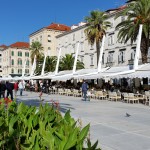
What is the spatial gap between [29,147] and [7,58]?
10950cm

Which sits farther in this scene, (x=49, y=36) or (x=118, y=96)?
(x=49, y=36)

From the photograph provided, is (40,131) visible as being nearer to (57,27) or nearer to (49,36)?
(49,36)

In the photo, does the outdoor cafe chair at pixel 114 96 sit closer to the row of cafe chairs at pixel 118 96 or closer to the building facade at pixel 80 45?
the row of cafe chairs at pixel 118 96

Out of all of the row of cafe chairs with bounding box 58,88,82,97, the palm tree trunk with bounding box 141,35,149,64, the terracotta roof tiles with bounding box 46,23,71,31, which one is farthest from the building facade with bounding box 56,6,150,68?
the terracotta roof tiles with bounding box 46,23,71,31

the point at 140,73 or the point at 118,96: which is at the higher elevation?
the point at 140,73

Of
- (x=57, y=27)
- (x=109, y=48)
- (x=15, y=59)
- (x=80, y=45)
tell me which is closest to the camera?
(x=109, y=48)

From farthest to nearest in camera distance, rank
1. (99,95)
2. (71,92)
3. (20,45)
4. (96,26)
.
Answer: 1. (20,45)
2. (96,26)
3. (71,92)
4. (99,95)

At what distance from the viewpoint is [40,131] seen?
4.23 metres

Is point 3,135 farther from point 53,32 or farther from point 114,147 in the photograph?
point 53,32

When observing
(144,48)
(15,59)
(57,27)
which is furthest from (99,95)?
(15,59)

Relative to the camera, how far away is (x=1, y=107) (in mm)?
6703

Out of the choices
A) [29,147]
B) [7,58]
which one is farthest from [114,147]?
[7,58]

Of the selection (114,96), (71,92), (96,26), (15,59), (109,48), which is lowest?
(114,96)

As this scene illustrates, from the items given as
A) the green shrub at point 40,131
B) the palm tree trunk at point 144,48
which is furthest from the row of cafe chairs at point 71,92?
the green shrub at point 40,131
